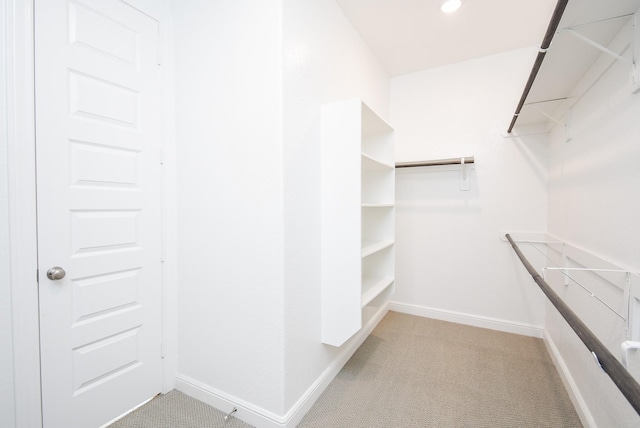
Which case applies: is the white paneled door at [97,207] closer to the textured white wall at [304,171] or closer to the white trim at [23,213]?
the white trim at [23,213]

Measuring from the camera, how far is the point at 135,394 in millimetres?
1661

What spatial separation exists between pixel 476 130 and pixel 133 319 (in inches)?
126

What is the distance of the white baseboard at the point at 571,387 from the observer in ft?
4.83

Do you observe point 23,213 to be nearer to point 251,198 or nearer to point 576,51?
point 251,198

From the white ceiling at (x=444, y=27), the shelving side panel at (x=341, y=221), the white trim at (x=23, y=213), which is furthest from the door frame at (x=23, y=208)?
the white ceiling at (x=444, y=27)

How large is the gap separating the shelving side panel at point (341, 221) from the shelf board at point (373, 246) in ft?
0.79

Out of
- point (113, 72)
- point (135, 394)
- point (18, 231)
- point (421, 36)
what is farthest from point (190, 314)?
point (421, 36)

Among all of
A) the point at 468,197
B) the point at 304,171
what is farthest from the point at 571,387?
the point at 304,171

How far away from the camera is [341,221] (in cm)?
171

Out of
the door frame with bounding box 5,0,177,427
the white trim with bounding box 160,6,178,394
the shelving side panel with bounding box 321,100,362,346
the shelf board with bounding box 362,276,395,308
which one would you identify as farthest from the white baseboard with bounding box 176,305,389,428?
the door frame with bounding box 5,0,177,427

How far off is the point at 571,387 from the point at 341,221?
1.76m

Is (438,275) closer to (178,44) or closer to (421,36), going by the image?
(421,36)

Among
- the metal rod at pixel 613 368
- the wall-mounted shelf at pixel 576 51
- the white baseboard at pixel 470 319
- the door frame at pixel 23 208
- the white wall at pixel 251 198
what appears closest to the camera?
the metal rod at pixel 613 368

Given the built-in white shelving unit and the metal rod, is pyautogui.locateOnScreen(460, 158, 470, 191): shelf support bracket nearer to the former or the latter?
the built-in white shelving unit
